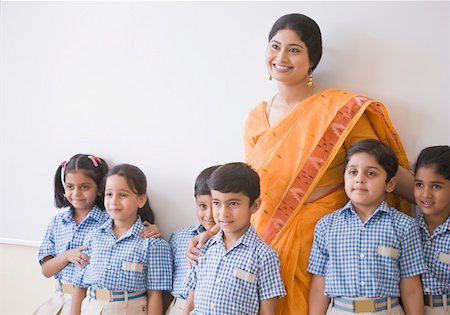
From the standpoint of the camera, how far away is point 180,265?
7.88 ft

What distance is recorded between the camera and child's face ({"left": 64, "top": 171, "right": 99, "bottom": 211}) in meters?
2.60

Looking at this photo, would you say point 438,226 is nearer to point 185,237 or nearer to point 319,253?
point 319,253

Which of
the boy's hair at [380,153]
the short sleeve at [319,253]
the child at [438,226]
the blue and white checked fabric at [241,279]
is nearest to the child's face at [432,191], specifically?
the child at [438,226]

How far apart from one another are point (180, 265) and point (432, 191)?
3.57ft

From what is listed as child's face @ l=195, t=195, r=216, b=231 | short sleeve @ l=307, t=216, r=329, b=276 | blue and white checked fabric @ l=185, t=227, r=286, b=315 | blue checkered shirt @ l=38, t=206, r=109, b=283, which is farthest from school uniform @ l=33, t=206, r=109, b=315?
short sleeve @ l=307, t=216, r=329, b=276

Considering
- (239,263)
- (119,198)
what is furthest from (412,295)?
(119,198)

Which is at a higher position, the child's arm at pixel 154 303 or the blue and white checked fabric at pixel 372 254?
the blue and white checked fabric at pixel 372 254

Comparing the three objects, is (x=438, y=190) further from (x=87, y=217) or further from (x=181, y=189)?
(x=87, y=217)

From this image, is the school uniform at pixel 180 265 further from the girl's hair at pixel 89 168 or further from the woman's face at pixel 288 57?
the woman's face at pixel 288 57

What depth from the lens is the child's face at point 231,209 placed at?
1.95 m

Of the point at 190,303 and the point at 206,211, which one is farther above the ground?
the point at 206,211

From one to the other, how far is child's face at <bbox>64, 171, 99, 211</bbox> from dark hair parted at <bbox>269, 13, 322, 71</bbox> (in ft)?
3.76

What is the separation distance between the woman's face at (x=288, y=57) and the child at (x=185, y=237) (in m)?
0.46

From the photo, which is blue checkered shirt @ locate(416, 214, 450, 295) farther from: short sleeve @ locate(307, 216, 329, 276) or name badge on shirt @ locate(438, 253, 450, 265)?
short sleeve @ locate(307, 216, 329, 276)
